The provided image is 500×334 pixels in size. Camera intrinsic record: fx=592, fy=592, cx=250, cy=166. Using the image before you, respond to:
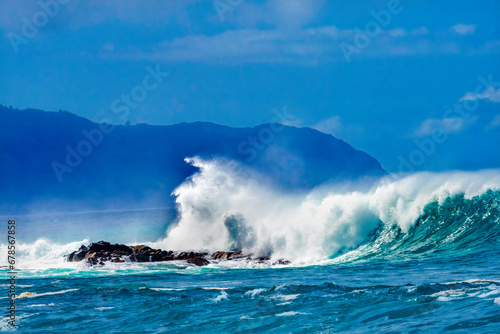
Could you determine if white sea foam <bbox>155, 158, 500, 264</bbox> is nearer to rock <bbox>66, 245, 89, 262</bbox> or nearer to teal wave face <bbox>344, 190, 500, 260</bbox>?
teal wave face <bbox>344, 190, 500, 260</bbox>

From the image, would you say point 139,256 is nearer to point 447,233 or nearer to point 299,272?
point 299,272

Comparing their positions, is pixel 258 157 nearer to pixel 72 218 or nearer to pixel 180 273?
pixel 72 218

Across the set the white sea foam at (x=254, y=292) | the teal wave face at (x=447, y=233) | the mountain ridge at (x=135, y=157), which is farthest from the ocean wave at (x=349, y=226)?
the mountain ridge at (x=135, y=157)

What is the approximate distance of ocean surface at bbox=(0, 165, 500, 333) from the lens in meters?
11.0

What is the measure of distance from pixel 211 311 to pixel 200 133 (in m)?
97.4

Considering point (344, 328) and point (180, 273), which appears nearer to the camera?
point (344, 328)

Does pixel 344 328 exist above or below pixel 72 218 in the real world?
below

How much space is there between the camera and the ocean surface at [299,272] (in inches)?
434

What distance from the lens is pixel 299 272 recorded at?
59.4 feet

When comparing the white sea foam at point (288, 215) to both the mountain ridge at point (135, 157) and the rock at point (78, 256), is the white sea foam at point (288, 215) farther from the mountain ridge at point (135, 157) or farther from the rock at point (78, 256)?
the mountain ridge at point (135, 157)

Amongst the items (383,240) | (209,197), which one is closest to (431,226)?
(383,240)

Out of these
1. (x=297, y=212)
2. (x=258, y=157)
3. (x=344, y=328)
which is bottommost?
(x=344, y=328)

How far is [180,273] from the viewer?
64.9 ft

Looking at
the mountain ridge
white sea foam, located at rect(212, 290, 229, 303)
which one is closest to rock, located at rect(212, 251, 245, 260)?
white sea foam, located at rect(212, 290, 229, 303)
